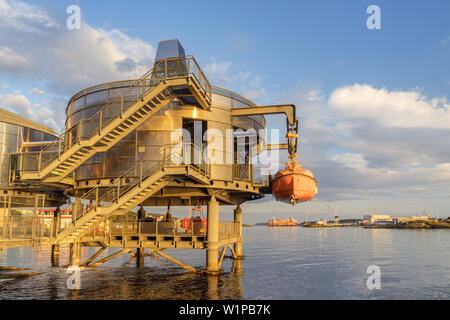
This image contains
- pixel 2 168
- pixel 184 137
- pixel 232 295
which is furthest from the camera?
pixel 2 168

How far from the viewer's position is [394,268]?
4469 cm

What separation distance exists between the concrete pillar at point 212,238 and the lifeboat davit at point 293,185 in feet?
26.0

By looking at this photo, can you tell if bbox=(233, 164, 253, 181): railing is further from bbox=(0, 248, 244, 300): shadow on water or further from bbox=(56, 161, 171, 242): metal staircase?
bbox=(0, 248, 244, 300): shadow on water

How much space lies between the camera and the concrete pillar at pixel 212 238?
30.2 m

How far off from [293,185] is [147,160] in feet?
46.8

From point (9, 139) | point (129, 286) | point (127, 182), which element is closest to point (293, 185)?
point (127, 182)

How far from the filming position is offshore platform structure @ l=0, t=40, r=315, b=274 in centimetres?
2712

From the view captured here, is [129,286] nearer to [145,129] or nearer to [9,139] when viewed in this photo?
[145,129]

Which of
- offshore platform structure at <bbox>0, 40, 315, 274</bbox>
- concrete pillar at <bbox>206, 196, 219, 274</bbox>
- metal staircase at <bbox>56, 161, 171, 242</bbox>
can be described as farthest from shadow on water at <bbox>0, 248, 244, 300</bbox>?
metal staircase at <bbox>56, 161, 171, 242</bbox>

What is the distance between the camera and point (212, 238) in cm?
3014

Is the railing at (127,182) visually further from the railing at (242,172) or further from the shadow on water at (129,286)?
the railing at (242,172)
